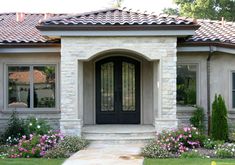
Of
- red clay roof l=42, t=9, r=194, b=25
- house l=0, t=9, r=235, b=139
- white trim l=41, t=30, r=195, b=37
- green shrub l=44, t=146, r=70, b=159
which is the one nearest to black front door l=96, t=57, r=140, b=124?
house l=0, t=9, r=235, b=139

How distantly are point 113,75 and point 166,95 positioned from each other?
10.5 ft

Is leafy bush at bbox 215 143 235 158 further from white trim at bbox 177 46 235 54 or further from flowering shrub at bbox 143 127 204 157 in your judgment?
white trim at bbox 177 46 235 54

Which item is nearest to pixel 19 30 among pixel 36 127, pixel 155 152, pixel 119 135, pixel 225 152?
pixel 36 127

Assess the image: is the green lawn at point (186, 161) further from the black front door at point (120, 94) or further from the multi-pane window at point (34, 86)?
the multi-pane window at point (34, 86)

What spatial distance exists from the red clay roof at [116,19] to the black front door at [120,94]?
227 centimetres

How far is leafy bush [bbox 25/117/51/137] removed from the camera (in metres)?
13.9

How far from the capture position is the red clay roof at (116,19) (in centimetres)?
1345

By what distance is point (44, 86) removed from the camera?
16.1m

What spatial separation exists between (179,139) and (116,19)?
442 cm

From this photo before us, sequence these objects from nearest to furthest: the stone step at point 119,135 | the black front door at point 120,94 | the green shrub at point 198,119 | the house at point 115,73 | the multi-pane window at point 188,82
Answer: the stone step at point 119,135
the house at point 115,73
the green shrub at point 198,119
the multi-pane window at point 188,82
the black front door at point 120,94

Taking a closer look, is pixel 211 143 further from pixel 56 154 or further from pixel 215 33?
pixel 215 33

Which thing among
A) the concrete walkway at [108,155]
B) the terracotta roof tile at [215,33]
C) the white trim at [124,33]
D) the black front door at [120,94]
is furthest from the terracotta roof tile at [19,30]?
the terracotta roof tile at [215,33]

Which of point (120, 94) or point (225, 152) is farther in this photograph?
point (120, 94)

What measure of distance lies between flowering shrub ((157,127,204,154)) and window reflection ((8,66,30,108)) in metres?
5.64
